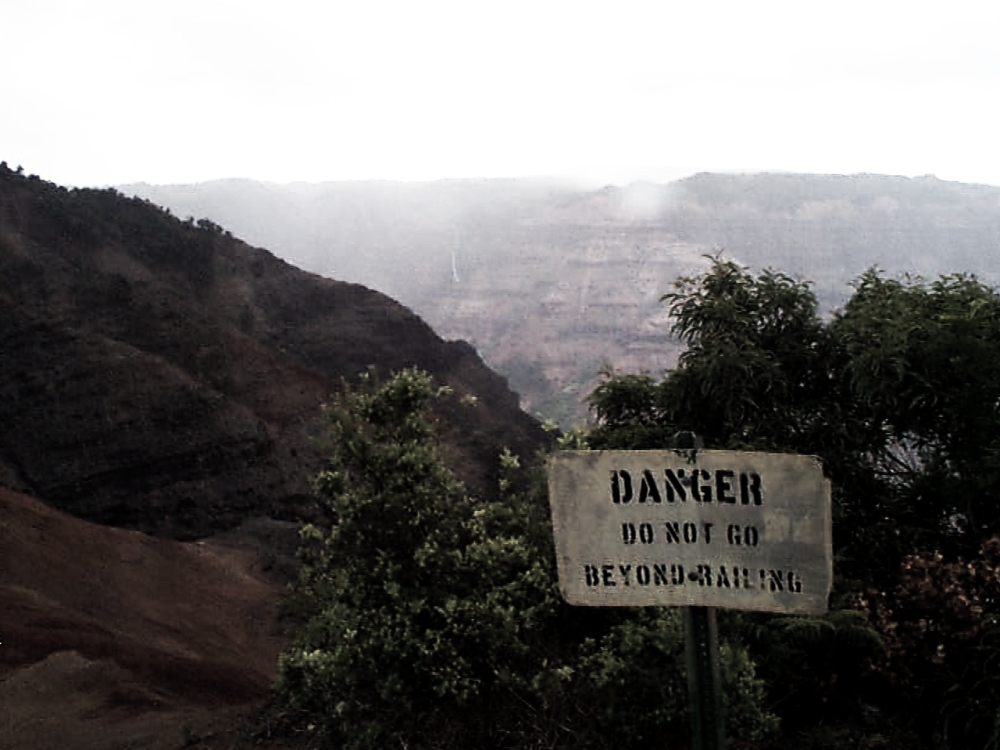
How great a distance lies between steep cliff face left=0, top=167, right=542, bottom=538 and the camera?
2950 centimetres

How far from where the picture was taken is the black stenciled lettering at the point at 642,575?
290 centimetres

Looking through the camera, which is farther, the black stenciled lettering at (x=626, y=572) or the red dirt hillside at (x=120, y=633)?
the red dirt hillside at (x=120, y=633)

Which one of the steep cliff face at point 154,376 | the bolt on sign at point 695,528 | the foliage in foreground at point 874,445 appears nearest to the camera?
the bolt on sign at point 695,528

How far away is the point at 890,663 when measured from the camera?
634 centimetres

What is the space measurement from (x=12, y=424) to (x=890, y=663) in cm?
3104

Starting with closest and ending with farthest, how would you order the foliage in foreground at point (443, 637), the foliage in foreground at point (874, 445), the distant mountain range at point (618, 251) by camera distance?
the foliage in foreground at point (443, 637) < the foliage in foreground at point (874, 445) < the distant mountain range at point (618, 251)

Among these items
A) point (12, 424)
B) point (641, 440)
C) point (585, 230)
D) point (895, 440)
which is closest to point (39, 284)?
point (12, 424)

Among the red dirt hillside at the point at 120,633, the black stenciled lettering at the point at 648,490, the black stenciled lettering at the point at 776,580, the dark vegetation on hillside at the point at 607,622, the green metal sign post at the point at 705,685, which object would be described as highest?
the black stenciled lettering at the point at 648,490

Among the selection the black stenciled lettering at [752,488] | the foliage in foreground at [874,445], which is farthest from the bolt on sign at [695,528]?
the foliage in foreground at [874,445]

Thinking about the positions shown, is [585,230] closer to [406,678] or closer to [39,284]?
[39,284]

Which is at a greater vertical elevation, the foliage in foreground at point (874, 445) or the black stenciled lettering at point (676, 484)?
the black stenciled lettering at point (676, 484)

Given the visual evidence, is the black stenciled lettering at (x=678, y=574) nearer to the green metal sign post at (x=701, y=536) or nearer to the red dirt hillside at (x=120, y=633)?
the green metal sign post at (x=701, y=536)

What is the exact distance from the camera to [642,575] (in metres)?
2.91

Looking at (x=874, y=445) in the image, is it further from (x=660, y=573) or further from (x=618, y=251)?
(x=618, y=251)
